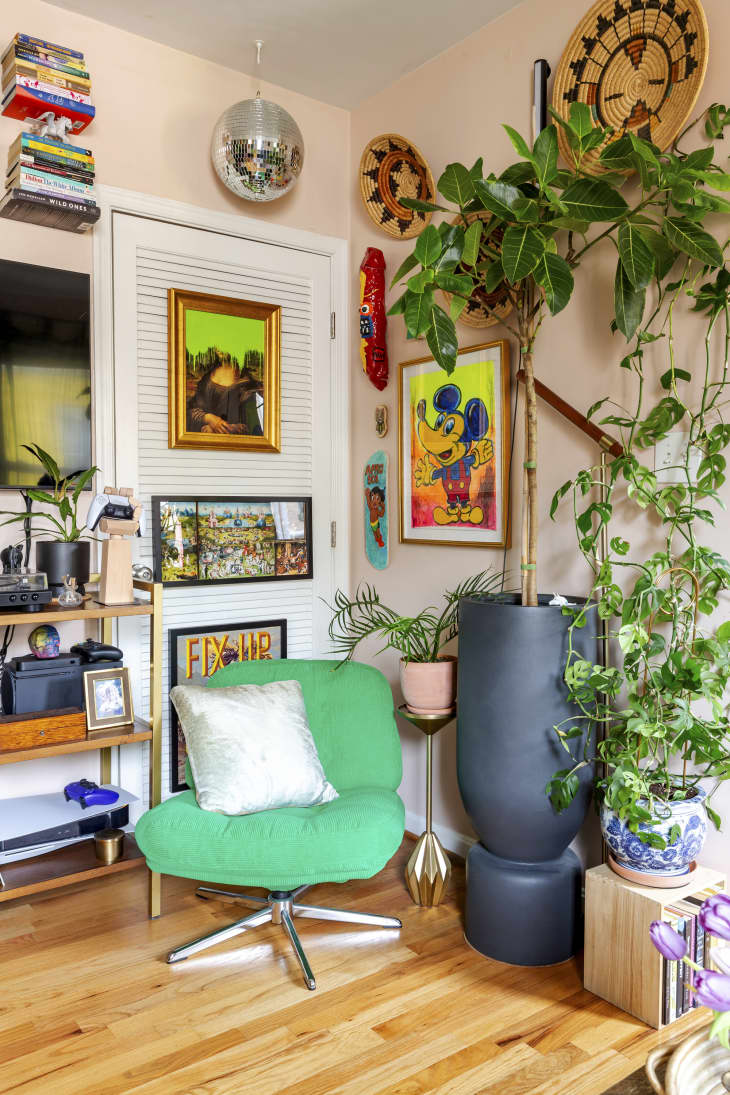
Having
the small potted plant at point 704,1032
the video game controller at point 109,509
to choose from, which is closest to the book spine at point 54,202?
the video game controller at point 109,509

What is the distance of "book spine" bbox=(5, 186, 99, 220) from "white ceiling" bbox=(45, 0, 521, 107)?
651 mm

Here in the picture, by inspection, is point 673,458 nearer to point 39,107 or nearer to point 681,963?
point 681,963

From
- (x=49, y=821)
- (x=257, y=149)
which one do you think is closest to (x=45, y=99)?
(x=257, y=149)

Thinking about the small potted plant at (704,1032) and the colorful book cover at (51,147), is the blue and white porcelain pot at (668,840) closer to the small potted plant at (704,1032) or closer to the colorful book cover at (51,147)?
the small potted plant at (704,1032)

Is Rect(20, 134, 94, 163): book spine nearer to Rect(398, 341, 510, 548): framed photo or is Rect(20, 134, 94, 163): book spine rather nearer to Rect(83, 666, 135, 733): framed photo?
Rect(398, 341, 510, 548): framed photo

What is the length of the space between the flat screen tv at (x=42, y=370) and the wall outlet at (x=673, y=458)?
174 centimetres

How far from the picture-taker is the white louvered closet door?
276cm

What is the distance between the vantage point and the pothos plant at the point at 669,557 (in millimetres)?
1826

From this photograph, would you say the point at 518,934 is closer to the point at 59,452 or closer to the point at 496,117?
the point at 59,452

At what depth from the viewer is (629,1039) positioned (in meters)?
1.79

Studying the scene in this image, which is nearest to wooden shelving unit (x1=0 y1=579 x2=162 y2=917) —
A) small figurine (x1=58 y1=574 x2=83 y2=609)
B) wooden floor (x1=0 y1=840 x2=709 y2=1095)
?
small figurine (x1=58 y1=574 x2=83 y2=609)

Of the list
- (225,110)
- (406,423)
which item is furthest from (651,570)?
(225,110)

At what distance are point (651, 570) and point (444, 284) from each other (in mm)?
837

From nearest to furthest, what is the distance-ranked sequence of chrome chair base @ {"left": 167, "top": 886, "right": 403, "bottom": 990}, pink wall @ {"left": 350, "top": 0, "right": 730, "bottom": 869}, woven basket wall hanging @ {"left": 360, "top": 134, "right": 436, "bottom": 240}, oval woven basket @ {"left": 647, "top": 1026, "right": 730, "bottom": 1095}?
oval woven basket @ {"left": 647, "top": 1026, "right": 730, "bottom": 1095}
chrome chair base @ {"left": 167, "top": 886, "right": 403, "bottom": 990}
pink wall @ {"left": 350, "top": 0, "right": 730, "bottom": 869}
woven basket wall hanging @ {"left": 360, "top": 134, "right": 436, "bottom": 240}
